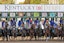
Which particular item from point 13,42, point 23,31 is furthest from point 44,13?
point 13,42

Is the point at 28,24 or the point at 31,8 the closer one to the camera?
the point at 28,24

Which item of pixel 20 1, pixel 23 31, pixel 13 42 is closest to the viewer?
pixel 13 42

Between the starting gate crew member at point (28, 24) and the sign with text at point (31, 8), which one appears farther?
the sign with text at point (31, 8)

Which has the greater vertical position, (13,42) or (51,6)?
(51,6)

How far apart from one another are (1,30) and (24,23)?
6.37 ft

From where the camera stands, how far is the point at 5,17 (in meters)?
24.5

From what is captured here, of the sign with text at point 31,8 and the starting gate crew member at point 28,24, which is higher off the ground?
the sign with text at point 31,8

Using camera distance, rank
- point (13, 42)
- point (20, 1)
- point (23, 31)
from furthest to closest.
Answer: point (20, 1)
point (23, 31)
point (13, 42)

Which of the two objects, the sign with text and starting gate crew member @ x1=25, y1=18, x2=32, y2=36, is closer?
starting gate crew member @ x1=25, y1=18, x2=32, y2=36

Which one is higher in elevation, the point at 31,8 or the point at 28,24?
the point at 31,8

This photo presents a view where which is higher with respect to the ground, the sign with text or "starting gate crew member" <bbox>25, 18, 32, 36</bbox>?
the sign with text

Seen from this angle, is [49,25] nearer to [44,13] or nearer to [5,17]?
[44,13]

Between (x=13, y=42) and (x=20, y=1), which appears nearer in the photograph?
(x=13, y=42)

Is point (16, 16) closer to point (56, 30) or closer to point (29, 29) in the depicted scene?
point (29, 29)
